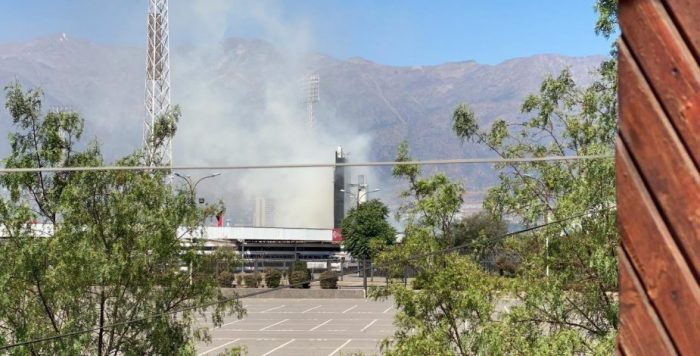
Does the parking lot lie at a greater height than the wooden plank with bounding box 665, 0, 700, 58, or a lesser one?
greater

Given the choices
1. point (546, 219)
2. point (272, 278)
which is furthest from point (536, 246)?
point (272, 278)

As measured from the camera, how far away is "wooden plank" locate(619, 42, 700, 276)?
104 centimetres

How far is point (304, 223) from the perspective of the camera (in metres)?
181

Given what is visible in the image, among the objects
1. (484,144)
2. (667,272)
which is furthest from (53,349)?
(667,272)

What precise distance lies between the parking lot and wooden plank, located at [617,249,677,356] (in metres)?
19.6

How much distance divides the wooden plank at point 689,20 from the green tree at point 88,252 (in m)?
10.4

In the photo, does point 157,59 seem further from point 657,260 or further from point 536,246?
point 657,260

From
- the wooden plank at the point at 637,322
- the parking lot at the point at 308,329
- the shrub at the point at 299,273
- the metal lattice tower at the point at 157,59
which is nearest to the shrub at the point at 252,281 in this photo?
the shrub at the point at 299,273

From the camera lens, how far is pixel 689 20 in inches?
41.7

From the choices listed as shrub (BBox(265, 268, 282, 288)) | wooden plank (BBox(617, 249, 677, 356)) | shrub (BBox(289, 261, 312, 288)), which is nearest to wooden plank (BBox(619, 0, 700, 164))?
wooden plank (BBox(617, 249, 677, 356))

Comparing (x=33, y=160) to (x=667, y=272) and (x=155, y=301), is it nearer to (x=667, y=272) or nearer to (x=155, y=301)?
(x=155, y=301)

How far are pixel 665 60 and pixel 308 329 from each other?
2622cm

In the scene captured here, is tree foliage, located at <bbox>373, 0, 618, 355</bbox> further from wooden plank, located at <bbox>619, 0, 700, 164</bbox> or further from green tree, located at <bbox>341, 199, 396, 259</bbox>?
green tree, located at <bbox>341, 199, 396, 259</bbox>

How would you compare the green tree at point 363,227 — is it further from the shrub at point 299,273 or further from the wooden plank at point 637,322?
the wooden plank at point 637,322
